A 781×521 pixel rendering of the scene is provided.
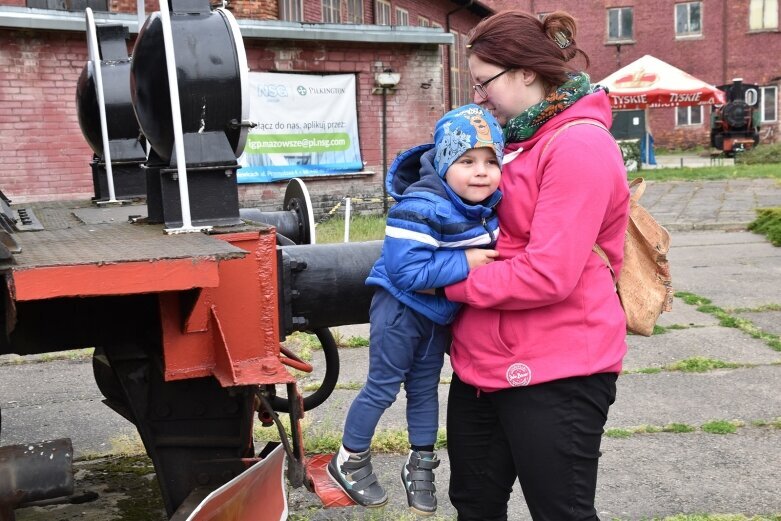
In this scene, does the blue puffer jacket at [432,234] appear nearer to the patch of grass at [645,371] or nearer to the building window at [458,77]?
the patch of grass at [645,371]

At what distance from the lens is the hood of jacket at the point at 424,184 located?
2.40 m

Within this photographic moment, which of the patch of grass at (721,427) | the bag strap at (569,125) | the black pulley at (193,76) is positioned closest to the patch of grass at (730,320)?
the patch of grass at (721,427)

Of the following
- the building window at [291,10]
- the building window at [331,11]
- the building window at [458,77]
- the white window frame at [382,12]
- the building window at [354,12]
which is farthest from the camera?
the building window at [458,77]

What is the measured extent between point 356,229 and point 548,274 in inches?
387

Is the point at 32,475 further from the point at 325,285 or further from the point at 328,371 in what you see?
the point at 328,371

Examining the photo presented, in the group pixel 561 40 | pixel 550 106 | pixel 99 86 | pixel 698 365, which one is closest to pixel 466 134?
pixel 550 106

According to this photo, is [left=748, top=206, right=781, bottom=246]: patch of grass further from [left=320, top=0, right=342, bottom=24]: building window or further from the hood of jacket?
[left=320, top=0, right=342, bottom=24]: building window

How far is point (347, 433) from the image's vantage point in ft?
8.96

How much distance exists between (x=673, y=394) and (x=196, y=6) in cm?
356

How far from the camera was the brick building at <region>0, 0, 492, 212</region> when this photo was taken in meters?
12.5

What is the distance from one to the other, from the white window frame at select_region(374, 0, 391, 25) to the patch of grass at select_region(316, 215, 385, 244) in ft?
24.8

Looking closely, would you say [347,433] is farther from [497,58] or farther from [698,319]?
[698,319]

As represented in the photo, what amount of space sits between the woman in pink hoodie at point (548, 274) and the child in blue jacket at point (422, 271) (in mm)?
73

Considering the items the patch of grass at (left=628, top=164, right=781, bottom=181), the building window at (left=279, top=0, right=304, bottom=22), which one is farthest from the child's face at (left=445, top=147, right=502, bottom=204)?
the patch of grass at (left=628, top=164, right=781, bottom=181)
